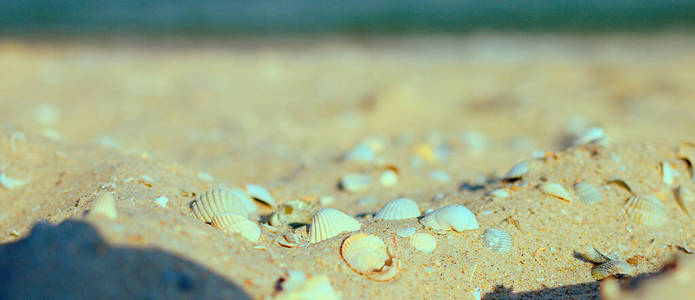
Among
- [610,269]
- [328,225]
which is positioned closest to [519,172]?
[610,269]

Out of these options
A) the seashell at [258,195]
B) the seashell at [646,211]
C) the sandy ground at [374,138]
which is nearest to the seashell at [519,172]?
the sandy ground at [374,138]

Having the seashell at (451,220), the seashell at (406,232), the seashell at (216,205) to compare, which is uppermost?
the seashell at (216,205)

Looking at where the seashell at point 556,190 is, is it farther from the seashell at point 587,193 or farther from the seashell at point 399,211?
the seashell at point 399,211

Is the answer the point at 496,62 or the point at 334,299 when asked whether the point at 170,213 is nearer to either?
the point at 334,299

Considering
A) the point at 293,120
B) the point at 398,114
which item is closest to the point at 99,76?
the point at 293,120

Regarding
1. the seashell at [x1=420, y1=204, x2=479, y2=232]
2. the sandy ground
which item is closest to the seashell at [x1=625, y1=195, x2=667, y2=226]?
the sandy ground

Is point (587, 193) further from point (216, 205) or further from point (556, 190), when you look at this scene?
point (216, 205)

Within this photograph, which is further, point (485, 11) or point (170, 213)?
point (485, 11)

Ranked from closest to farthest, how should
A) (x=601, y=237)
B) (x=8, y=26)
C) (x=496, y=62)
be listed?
(x=601, y=237), (x=496, y=62), (x=8, y=26)
